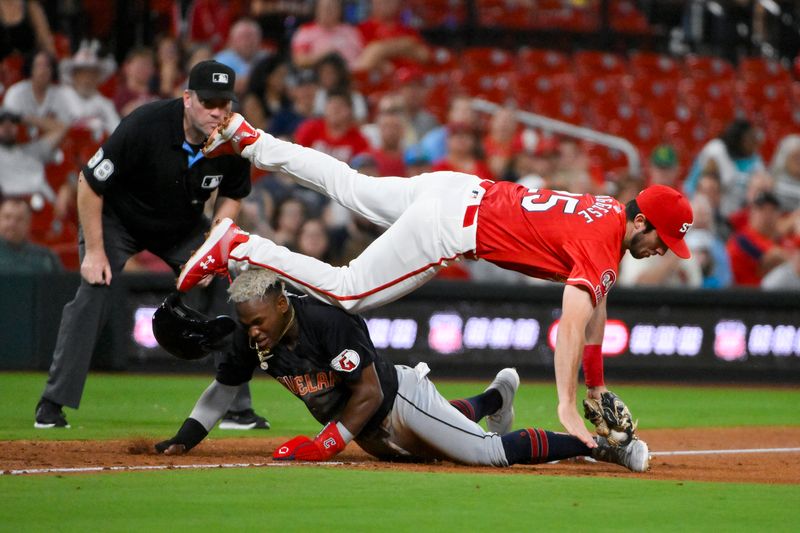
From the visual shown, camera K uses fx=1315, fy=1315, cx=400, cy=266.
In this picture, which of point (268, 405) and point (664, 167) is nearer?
point (268, 405)

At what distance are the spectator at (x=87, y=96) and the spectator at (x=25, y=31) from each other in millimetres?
569

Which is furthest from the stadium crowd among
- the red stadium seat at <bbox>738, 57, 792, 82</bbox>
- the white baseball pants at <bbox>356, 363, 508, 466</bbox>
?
the white baseball pants at <bbox>356, 363, 508, 466</bbox>

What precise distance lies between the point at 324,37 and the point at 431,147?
→ 2594 millimetres

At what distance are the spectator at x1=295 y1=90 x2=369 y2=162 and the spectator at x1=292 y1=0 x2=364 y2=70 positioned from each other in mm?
2182

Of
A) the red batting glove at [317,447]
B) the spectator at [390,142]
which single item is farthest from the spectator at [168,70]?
the red batting glove at [317,447]

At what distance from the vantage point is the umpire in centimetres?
790

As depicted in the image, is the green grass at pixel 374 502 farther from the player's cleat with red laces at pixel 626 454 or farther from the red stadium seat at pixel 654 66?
the red stadium seat at pixel 654 66

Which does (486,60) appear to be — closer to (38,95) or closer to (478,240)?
(38,95)

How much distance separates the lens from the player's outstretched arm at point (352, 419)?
642 cm

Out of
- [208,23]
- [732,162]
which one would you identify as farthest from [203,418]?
[208,23]

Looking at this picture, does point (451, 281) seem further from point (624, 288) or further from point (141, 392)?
point (141, 392)

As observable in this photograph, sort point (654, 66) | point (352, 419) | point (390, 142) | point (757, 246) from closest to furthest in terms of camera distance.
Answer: point (352, 419)
point (390, 142)
point (757, 246)
point (654, 66)

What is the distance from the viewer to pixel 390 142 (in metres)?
13.8

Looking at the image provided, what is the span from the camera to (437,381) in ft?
41.8
